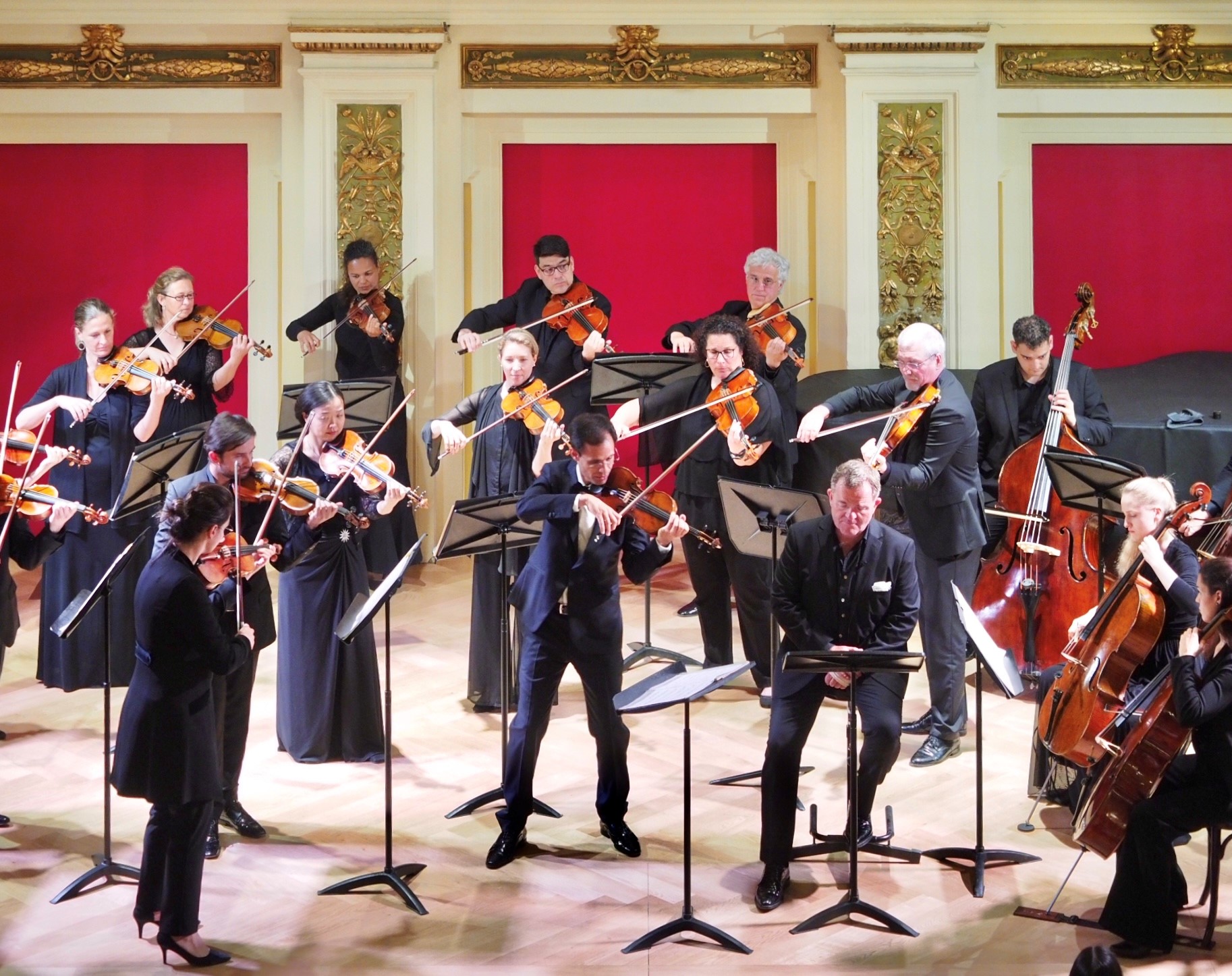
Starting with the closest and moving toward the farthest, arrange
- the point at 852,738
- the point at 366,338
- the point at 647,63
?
the point at 852,738 → the point at 366,338 → the point at 647,63

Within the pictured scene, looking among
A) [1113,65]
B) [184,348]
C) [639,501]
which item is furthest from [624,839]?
[1113,65]

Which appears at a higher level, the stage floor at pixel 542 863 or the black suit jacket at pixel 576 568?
the black suit jacket at pixel 576 568

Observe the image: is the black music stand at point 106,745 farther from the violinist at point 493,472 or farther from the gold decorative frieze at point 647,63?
the gold decorative frieze at point 647,63

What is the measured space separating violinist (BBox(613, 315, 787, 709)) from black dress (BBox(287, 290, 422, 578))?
6.53 ft

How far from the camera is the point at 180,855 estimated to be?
4020 millimetres

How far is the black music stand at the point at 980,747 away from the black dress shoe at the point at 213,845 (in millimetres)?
2179

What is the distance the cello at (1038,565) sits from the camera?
584 cm

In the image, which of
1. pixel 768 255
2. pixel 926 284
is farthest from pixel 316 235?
pixel 926 284

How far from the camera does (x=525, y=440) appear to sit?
237 inches

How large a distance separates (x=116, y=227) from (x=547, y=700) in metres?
5.26

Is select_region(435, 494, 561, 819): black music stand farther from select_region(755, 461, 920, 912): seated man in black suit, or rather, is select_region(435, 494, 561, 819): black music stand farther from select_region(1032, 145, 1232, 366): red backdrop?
select_region(1032, 145, 1232, 366): red backdrop

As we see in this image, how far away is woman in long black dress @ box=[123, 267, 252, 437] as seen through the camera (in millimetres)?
6730

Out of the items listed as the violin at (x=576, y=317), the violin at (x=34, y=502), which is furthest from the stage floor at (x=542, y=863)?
the violin at (x=576, y=317)

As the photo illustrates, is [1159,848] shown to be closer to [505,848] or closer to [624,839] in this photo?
[624,839]
